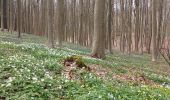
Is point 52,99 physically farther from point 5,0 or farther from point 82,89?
point 5,0

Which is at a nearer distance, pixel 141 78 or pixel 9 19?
pixel 141 78

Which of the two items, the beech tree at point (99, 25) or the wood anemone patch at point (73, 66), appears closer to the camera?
the wood anemone patch at point (73, 66)

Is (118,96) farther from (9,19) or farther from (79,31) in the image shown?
(79,31)

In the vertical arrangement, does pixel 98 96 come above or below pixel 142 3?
below

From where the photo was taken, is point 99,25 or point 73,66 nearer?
point 73,66

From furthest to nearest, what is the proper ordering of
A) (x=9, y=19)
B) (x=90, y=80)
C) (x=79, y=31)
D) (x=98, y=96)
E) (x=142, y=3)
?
(x=142, y=3) → (x=79, y=31) → (x=9, y=19) → (x=90, y=80) → (x=98, y=96)

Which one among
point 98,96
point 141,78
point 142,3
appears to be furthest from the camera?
point 142,3

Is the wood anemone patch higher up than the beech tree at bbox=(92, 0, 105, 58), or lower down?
lower down

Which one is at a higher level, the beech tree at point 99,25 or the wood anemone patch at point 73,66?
the beech tree at point 99,25

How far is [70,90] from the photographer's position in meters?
8.06

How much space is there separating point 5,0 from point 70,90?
138 feet

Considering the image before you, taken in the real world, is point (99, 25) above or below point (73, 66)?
above

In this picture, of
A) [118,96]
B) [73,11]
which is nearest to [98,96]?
[118,96]

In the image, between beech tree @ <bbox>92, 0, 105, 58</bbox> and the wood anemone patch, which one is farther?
beech tree @ <bbox>92, 0, 105, 58</bbox>
